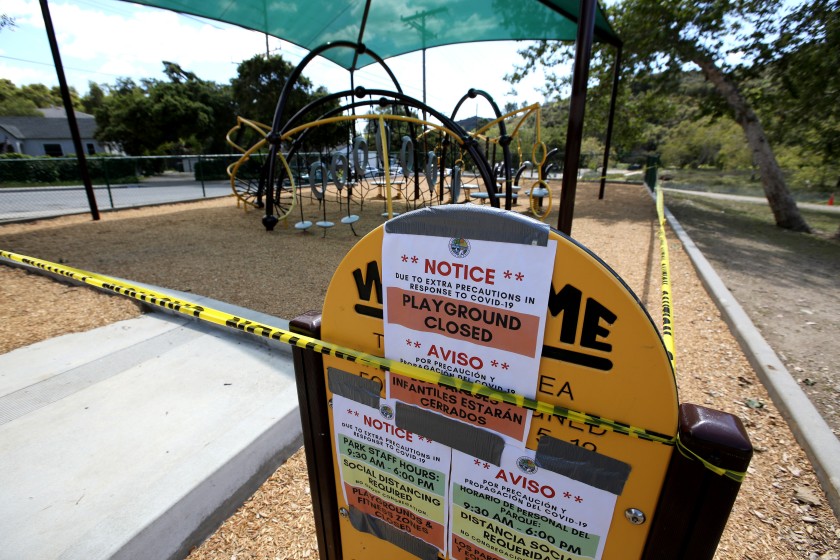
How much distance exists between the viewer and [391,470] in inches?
51.5

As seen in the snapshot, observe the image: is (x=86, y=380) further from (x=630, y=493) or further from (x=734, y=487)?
(x=734, y=487)

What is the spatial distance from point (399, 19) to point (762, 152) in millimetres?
10848

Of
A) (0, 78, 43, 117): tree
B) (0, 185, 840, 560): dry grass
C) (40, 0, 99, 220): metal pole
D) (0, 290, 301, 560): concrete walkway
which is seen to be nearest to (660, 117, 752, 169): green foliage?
(0, 185, 840, 560): dry grass

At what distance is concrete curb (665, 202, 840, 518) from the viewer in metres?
2.16

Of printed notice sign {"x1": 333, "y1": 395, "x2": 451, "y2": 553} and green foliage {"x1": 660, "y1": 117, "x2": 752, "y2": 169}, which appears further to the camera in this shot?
green foliage {"x1": 660, "y1": 117, "x2": 752, "y2": 169}

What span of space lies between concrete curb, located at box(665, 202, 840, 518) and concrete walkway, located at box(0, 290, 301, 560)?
10.0 ft

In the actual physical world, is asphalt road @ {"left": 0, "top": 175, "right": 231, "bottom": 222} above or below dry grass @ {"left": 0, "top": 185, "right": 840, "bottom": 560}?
above

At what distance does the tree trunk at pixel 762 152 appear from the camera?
1077cm

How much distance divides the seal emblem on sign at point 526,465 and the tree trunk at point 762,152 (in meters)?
14.0

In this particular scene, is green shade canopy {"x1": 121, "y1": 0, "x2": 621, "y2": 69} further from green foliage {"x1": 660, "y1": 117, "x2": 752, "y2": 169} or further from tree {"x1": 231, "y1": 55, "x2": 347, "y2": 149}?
green foliage {"x1": 660, "y1": 117, "x2": 752, "y2": 169}

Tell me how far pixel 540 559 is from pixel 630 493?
1.28ft

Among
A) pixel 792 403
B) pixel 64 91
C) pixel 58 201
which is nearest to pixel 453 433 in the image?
pixel 792 403

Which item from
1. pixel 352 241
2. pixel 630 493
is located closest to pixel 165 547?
pixel 630 493

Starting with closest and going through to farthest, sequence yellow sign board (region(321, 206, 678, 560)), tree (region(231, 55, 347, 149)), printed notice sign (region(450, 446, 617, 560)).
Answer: yellow sign board (region(321, 206, 678, 560)) < printed notice sign (region(450, 446, 617, 560)) < tree (region(231, 55, 347, 149))
